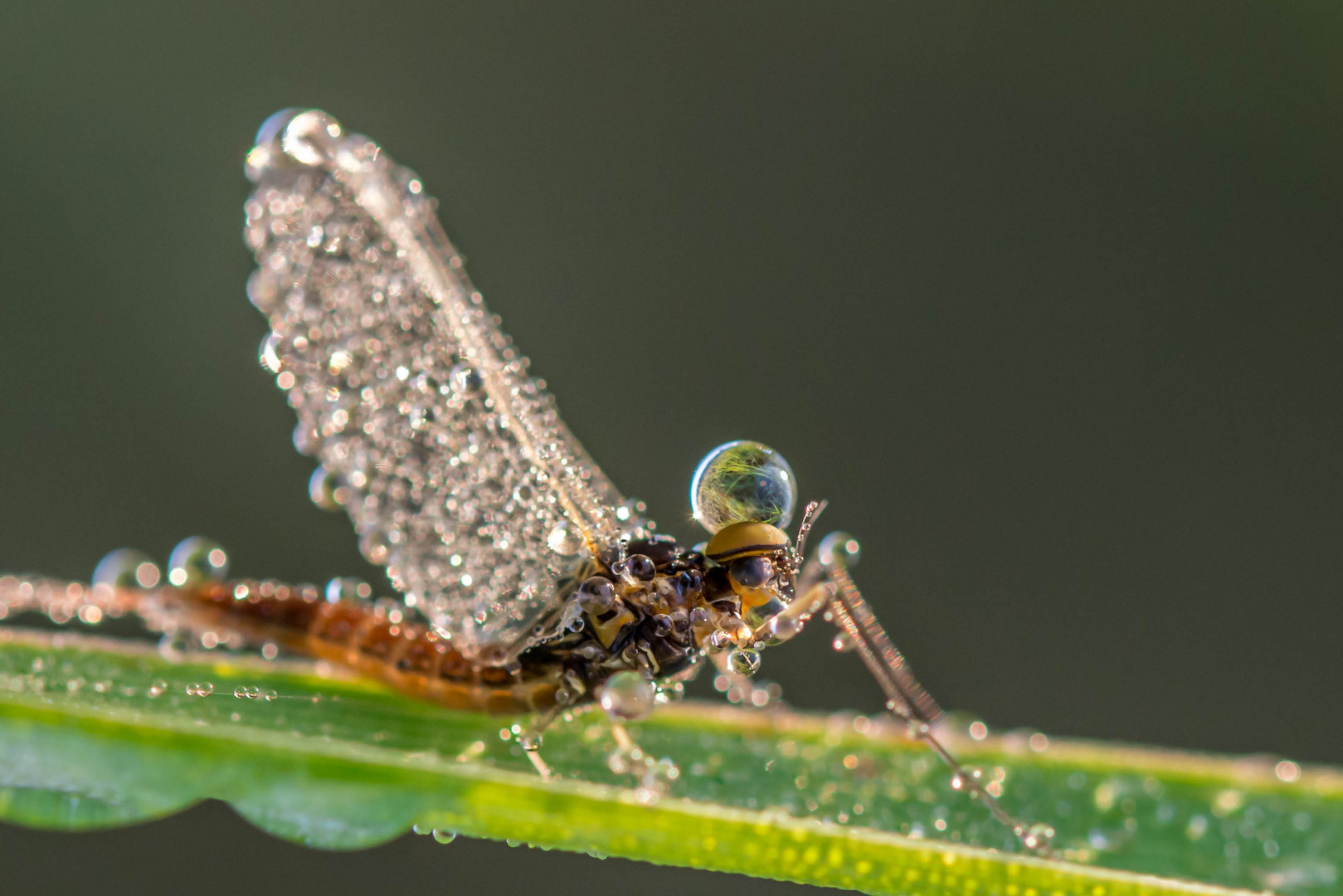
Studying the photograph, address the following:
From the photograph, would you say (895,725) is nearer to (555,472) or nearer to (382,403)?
(555,472)

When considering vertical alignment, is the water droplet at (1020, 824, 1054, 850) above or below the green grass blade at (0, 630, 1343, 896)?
below

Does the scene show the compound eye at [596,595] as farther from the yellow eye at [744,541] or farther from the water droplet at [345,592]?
the water droplet at [345,592]

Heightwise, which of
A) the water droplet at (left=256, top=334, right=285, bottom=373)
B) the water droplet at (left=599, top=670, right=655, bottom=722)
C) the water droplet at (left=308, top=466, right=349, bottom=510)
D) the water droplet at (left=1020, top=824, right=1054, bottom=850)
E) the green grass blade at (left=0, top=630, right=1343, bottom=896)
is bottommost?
the water droplet at (left=1020, top=824, right=1054, bottom=850)

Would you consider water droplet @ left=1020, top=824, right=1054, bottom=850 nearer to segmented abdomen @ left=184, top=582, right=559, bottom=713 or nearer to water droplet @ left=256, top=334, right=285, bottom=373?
segmented abdomen @ left=184, top=582, right=559, bottom=713

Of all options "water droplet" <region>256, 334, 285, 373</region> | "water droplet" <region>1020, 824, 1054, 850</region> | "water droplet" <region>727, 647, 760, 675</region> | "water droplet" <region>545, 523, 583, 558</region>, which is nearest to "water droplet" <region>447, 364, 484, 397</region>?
"water droplet" <region>545, 523, 583, 558</region>

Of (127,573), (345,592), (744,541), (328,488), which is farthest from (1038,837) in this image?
(127,573)

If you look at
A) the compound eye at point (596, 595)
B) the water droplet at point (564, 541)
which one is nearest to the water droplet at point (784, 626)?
the compound eye at point (596, 595)

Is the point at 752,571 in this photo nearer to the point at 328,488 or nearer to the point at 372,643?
the point at 372,643
